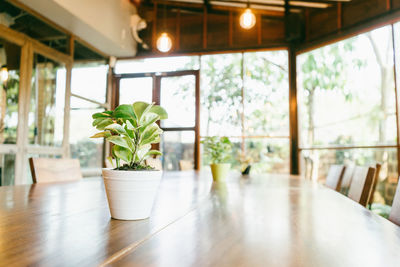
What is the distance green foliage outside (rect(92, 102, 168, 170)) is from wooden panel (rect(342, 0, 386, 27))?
4404mm

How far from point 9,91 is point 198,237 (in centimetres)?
379

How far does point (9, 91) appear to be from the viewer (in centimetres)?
351

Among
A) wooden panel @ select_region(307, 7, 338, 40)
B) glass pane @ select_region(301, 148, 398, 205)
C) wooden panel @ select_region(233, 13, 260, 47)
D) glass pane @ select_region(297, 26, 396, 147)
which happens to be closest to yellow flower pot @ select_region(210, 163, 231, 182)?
glass pane @ select_region(301, 148, 398, 205)

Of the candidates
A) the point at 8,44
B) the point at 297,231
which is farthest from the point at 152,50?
the point at 297,231

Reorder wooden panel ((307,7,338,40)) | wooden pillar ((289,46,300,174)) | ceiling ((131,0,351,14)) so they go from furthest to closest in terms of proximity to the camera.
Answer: wooden pillar ((289,46,300,174))
ceiling ((131,0,351,14))
wooden panel ((307,7,338,40))

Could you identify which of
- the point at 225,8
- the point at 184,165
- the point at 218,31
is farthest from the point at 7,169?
the point at 225,8

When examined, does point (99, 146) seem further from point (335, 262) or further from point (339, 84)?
point (335, 262)

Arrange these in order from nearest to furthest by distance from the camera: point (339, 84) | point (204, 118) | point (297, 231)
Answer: point (297, 231) → point (339, 84) → point (204, 118)

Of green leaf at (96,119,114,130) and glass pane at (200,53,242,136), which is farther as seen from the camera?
glass pane at (200,53,242,136)

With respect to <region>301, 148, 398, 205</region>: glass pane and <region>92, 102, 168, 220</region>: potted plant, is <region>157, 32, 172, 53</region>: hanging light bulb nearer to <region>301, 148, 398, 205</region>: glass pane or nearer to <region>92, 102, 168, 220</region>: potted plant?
<region>301, 148, 398, 205</region>: glass pane

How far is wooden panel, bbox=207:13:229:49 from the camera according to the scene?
539 cm

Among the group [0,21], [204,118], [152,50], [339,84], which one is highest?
[152,50]

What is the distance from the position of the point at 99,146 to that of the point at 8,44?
2.27 metres

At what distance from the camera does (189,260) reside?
0.43 m
